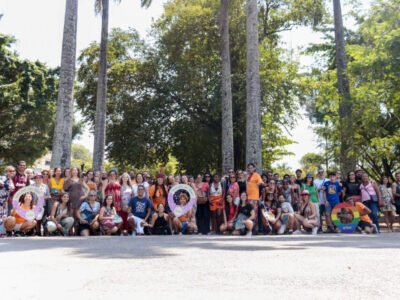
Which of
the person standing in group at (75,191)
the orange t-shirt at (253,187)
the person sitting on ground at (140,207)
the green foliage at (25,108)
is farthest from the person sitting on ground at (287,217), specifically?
the green foliage at (25,108)

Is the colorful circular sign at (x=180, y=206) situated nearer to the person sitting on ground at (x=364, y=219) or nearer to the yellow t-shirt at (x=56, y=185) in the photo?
the yellow t-shirt at (x=56, y=185)

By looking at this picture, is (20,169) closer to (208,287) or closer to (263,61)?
(208,287)

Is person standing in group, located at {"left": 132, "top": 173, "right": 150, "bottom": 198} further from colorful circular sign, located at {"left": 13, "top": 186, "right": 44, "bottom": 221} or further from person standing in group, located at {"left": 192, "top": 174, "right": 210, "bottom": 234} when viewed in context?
colorful circular sign, located at {"left": 13, "top": 186, "right": 44, "bottom": 221}

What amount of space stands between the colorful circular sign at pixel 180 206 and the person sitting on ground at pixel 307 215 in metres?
3.20

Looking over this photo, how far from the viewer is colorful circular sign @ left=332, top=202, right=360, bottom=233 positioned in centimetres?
1298

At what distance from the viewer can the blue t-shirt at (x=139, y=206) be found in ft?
41.6

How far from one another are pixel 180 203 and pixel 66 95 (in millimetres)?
6096

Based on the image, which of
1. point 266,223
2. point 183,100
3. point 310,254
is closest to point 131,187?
point 266,223

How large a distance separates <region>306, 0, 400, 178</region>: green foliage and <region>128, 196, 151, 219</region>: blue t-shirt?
1033cm

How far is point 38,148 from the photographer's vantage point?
32.2m

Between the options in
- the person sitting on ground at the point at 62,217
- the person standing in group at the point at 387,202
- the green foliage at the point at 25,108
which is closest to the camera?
the person sitting on ground at the point at 62,217

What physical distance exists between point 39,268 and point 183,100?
2215cm

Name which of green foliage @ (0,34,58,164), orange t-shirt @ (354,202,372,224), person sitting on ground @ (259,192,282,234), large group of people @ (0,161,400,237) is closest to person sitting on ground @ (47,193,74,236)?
large group of people @ (0,161,400,237)

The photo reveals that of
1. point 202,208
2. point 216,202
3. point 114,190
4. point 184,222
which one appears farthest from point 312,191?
point 114,190
